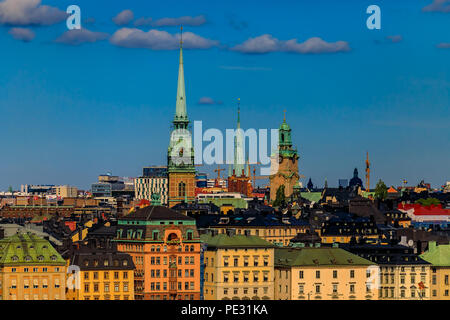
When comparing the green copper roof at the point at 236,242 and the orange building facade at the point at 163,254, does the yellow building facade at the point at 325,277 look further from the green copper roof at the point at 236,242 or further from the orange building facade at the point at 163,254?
the orange building facade at the point at 163,254

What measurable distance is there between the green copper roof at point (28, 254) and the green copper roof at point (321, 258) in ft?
66.0

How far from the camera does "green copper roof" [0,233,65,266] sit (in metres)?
133

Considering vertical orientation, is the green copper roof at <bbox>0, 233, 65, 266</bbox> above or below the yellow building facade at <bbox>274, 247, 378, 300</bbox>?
above

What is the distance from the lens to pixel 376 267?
142 m

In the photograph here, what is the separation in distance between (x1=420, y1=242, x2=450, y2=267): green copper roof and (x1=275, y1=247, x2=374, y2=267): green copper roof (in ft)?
26.6

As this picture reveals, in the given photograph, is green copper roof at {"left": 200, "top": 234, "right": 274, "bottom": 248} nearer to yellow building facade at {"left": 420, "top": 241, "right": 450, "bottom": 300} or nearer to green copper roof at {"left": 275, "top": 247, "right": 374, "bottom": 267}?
green copper roof at {"left": 275, "top": 247, "right": 374, "bottom": 267}

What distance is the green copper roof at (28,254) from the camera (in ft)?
436

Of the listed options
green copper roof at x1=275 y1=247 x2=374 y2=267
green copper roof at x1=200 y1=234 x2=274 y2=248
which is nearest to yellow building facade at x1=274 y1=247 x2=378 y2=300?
green copper roof at x1=275 y1=247 x2=374 y2=267

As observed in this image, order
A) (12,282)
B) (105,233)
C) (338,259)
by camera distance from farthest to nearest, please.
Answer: (105,233), (338,259), (12,282)

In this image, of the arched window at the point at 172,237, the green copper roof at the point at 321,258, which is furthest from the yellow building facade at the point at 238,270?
the arched window at the point at 172,237
